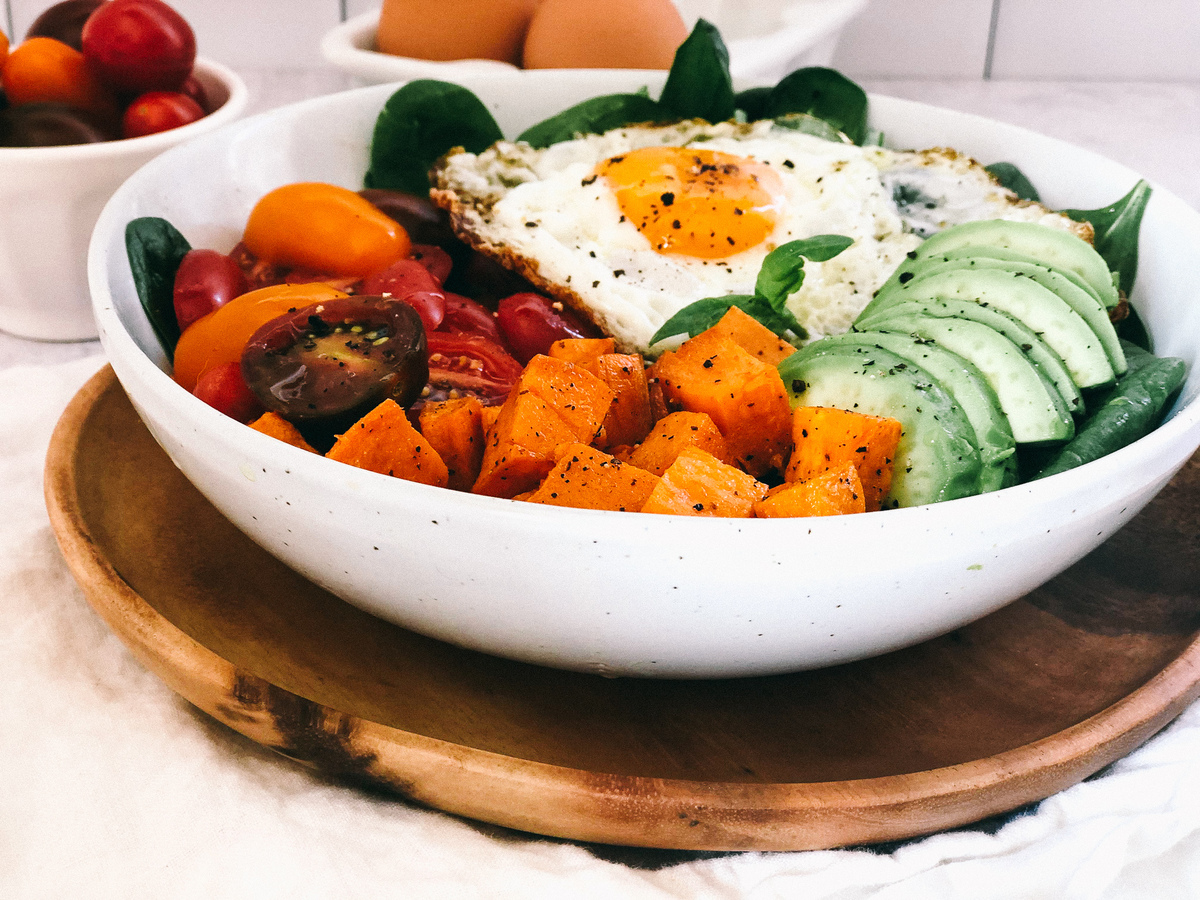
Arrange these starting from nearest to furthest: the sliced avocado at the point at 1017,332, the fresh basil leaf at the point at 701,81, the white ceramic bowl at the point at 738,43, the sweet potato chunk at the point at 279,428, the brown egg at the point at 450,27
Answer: the sweet potato chunk at the point at 279,428
the sliced avocado at the point at 1017,332
the fresh basil leaf at the point at 701,81
the white ceramic bowl at the point at 738,43
the brown egg at the point at 450,27

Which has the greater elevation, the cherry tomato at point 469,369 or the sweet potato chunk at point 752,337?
the sweet potato chunk at point 752,337

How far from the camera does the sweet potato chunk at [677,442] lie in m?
0.88

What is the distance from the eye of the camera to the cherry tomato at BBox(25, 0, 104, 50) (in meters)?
1.65

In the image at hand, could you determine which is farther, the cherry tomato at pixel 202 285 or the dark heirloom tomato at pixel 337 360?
the cherry tomato at pixel 202 285

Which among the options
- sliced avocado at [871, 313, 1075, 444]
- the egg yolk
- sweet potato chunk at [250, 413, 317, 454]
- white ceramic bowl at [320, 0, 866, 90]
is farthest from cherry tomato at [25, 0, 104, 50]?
sliced avocado at [871, 313, 1075, 444]

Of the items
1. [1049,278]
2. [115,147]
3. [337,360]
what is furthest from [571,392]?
[115,147]

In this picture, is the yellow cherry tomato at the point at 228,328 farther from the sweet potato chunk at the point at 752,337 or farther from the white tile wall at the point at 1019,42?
the white tile wall at the point at 1019,42

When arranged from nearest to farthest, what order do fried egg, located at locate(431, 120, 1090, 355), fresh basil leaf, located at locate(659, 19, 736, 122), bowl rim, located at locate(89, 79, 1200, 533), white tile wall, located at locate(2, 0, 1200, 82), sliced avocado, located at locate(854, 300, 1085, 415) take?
bowl rim, located at locate(89, 79, 1200, 533) → sliced avocado, located at locate(854, 300, 1085, 415) → fried egg, located at locate(431, 120, 1090, 355) → fresh basil leaf, located at locate(659, 19, 736, 122) → white tile wall, located at locate(2, 0, 1200, 82)

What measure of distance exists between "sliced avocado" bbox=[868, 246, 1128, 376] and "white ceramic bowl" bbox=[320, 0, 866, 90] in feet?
2.21

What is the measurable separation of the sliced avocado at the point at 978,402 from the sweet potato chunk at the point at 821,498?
0.50 ft

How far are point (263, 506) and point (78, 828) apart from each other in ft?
0.92

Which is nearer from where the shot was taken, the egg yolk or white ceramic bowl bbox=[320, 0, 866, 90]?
the egg yolk

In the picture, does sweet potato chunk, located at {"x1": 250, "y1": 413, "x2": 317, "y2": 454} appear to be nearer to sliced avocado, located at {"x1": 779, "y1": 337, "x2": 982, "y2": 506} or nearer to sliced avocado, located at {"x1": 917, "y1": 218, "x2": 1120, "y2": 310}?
sliced avocado, located at {"x1": 779, "y1": 337, "x2": 982, "y2": 506}

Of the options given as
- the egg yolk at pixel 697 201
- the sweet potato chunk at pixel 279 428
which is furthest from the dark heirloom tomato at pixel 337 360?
the egg yolk at pixel 697 201
